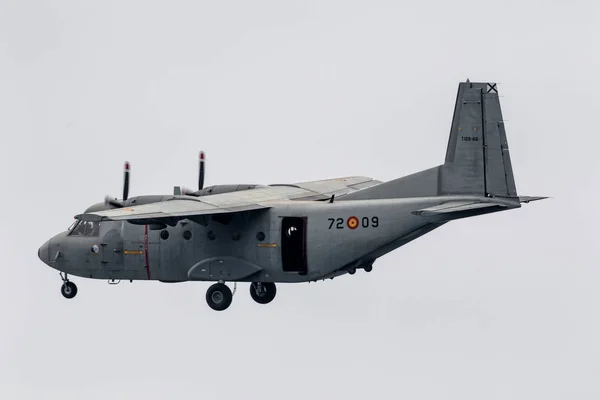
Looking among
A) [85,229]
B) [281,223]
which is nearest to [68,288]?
[85,229]

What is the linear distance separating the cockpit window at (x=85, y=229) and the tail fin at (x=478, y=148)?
11580 millimetres

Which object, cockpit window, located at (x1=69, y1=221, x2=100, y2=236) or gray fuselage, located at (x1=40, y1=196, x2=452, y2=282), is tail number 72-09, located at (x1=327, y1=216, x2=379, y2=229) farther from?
cockpit window, located at (x1=69, y1=221, x2=100, y2=236)

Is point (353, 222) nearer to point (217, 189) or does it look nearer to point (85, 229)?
point (217, 189)

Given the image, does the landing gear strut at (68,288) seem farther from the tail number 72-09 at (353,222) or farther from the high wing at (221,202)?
the tail number 72-09 at (353,222)

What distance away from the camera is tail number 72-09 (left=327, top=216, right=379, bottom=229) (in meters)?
50.4

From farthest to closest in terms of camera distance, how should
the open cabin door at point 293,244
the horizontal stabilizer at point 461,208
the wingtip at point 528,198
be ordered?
the open cabin door at point 293,244, the wingtip at point 528,198, the horizontal stabilizer at point 461,208

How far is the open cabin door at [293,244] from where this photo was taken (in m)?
51.3

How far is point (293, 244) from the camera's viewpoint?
5141 centimetres

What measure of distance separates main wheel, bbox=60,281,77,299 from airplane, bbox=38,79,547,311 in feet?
0.15

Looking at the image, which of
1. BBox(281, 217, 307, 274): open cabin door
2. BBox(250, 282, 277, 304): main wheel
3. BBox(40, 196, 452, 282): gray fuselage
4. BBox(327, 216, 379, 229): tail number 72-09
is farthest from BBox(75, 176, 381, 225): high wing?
BBox(250, 282, 277, 304): main wheel

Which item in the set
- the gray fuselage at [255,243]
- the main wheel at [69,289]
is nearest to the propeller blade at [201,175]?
the gray fuselage at [255,243]

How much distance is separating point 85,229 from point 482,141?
1339 centimetres

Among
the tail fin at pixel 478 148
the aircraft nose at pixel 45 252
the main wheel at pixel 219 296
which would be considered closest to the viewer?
the tail fin at pixel 478 148

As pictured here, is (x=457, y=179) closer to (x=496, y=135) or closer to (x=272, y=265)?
(x=496, y=135)
